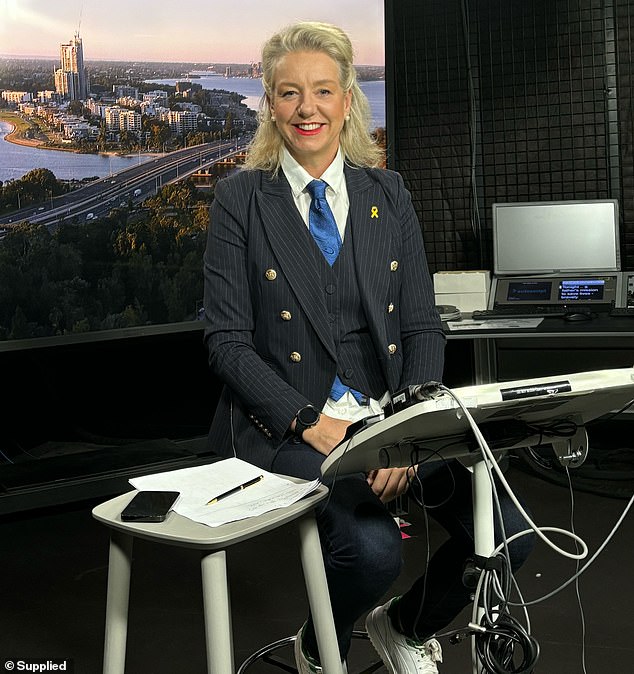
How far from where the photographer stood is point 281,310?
215 cm

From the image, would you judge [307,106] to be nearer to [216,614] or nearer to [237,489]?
[237,489]

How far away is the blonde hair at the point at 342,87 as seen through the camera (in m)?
2.17

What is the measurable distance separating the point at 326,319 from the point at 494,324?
1720 mm

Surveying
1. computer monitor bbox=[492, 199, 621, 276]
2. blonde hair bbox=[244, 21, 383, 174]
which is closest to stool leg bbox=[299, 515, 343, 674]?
blonde hair bbox=[244, 21, 383, 174]

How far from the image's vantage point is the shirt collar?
2.25m

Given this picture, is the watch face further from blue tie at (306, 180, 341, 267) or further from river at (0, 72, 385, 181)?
river at (0, 72, 385, 181)

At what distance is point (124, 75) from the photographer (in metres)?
4.37

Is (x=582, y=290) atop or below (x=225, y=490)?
atop

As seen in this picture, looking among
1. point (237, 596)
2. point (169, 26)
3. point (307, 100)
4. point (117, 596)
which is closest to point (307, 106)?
point (307, 100)

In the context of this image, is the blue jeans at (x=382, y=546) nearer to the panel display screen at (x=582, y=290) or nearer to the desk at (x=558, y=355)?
the panel display screen at (x=582, y=290)

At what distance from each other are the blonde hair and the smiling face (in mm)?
22

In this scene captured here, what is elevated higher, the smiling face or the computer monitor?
the smiling face

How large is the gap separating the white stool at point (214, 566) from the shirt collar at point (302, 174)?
31.2 inches

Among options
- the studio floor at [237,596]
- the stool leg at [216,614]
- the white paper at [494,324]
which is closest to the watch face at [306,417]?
the stool leg at [216,614]
